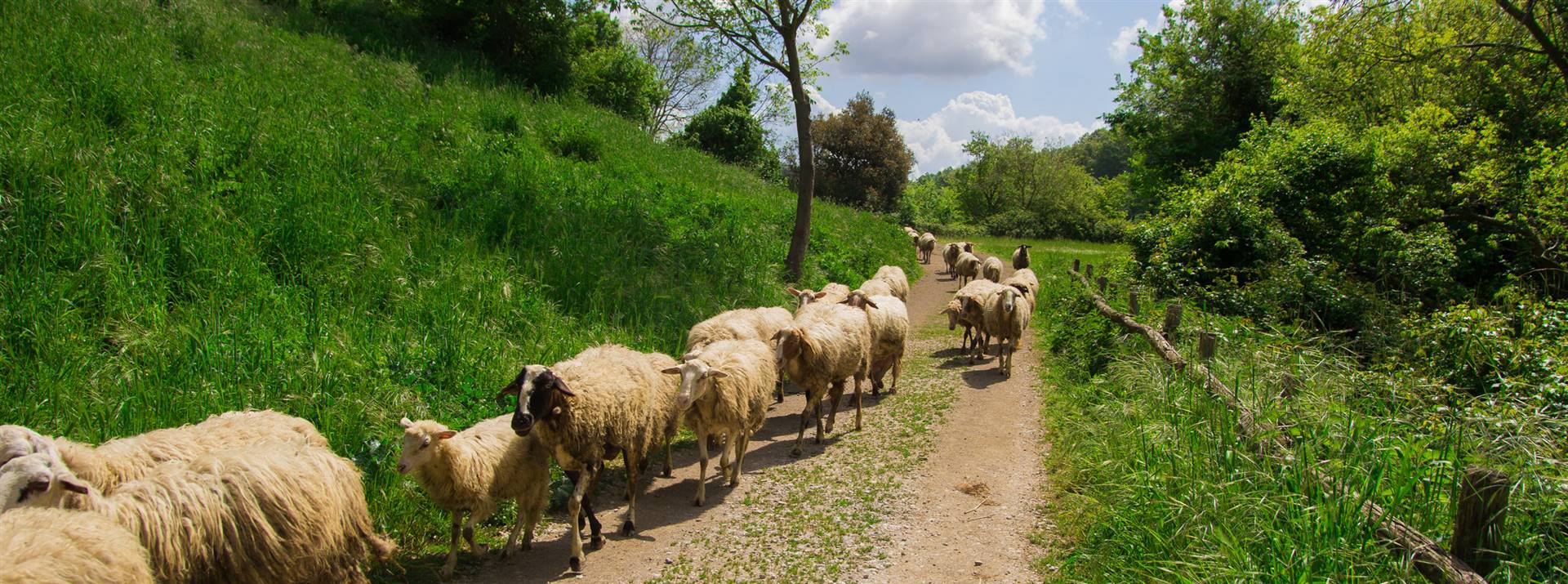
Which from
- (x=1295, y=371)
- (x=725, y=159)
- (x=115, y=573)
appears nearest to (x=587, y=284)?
(x=115, y=573)

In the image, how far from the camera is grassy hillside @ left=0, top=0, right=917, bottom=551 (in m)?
6.18

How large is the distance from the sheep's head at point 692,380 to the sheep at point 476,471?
133 centimetres

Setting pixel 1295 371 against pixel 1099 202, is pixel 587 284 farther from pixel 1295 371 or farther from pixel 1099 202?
pixel 1099 202

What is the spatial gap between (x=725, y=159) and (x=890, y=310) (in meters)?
19.8

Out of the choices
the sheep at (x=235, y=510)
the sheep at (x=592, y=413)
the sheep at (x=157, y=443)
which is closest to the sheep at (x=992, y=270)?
the sheep at (x=592, y=413)

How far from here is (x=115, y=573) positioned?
358cm

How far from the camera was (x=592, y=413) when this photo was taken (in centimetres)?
640

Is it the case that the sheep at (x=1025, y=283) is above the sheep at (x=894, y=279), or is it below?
above

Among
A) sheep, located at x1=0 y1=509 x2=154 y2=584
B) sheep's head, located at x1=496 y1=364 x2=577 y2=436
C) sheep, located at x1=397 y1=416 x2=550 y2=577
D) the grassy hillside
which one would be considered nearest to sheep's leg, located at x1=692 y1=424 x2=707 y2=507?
sheep, located at x1=397 y1=416 x2=550 y2=577

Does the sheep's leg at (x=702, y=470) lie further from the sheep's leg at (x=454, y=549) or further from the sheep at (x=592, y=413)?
the sheep's leg at (x=454, y=549)

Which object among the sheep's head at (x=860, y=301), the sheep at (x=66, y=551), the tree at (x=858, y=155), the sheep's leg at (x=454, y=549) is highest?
the tree at (x=858, y=155)

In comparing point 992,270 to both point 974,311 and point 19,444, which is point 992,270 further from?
point 19,444

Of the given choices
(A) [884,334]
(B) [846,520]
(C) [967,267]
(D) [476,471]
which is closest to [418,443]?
(D) [476,471]

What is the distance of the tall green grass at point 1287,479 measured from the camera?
3.95 metres
